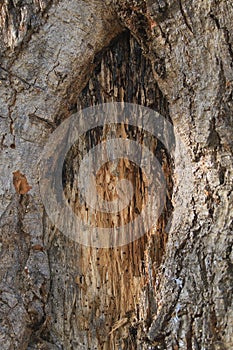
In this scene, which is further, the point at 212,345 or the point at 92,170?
the point at 92,170

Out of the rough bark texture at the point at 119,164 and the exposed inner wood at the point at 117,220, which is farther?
the exposed inner wood at the point at 117,220

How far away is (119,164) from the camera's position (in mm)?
2078

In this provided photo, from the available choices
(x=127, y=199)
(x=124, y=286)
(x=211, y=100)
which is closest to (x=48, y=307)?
(x=124, y=286)

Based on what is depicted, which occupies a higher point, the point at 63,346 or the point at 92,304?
the point at 92,304

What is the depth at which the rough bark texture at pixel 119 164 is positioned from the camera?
1.91 meters

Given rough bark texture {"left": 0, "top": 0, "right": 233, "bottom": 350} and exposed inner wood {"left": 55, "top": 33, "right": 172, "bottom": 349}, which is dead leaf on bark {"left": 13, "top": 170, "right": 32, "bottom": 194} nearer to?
rough bark texture {"left": 0, "top": 0, "right": 233, "bottom": 350}

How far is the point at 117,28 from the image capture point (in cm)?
208

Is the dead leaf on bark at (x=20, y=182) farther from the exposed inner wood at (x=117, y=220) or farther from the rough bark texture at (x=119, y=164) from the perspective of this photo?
the exposed inner wood at (x=117, y=220)

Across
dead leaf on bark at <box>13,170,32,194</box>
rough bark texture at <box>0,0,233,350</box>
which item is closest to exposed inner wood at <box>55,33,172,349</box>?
rough bark texture at <box>0,0,233,350</box>

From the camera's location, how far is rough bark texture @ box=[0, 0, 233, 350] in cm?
191

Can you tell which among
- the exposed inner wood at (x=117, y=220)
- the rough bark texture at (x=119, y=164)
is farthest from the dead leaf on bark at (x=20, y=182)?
the exposed inner wood at (x=117, y=220)

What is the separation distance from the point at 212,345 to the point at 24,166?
33.3 inches

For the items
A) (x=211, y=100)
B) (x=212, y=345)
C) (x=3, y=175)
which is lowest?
(x=212, y=345)

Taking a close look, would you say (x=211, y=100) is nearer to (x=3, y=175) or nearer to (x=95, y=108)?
(x=95, y=108)
